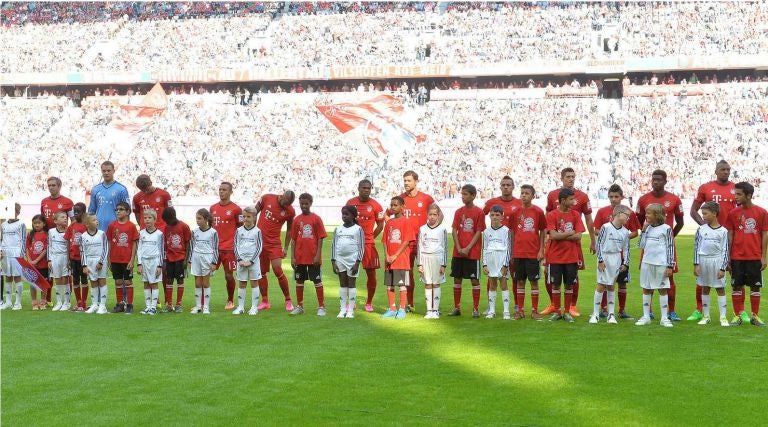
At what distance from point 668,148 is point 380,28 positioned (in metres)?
17.4

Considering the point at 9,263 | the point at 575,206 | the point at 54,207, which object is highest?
the point at 54,207

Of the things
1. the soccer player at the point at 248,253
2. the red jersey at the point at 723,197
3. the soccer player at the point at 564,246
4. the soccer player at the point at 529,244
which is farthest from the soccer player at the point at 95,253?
the red jersey at the point at 723,197

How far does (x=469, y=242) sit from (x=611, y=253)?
1.94m

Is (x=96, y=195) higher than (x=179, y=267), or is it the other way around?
(x=96, y=195)

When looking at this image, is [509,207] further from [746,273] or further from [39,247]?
[39,247]

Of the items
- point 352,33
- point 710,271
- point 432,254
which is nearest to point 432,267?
point 432,254

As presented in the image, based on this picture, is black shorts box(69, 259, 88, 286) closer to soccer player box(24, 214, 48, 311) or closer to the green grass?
soccer player box(24, 214, 48, 311)

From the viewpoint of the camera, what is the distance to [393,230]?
12.6 metres

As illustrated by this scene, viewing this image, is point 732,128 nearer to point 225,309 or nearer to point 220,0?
point 220,0

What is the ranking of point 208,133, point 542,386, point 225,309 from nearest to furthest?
point 542,386
point 225,309
point 208,133

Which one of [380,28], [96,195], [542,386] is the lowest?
[542,386]

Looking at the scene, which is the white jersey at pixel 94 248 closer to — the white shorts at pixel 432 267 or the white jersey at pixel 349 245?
the white jersey at pixel 349 245

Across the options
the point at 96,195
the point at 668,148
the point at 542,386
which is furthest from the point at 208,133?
the point at 542,386

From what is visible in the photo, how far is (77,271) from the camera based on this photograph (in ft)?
45.0
